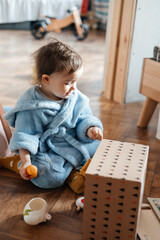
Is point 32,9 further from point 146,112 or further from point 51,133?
point 51,133

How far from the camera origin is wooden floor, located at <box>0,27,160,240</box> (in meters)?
1.04

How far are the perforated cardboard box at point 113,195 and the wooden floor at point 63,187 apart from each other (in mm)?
124

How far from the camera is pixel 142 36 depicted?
2.06 metres

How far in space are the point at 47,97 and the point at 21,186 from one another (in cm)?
37

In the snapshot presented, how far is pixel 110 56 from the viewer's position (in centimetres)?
219

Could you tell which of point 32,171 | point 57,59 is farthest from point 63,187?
point 57,59

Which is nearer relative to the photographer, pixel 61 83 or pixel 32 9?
pixel 61 83

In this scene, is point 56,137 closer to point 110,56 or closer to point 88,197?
point 88,197

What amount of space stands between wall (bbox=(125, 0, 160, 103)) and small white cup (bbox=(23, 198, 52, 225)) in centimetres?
128

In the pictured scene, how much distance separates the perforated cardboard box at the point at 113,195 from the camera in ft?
2.84

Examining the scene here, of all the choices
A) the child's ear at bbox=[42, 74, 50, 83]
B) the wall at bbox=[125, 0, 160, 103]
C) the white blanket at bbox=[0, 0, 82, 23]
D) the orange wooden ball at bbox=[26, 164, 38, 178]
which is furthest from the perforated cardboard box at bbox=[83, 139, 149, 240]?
the white blanket at bbox=[0, 0, 82, 23]

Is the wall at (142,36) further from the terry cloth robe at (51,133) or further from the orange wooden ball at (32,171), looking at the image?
the orange wooden ball at (32,171)

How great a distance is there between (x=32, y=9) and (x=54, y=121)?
1964mm

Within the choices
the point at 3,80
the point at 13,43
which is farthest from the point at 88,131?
the point at 13,43
